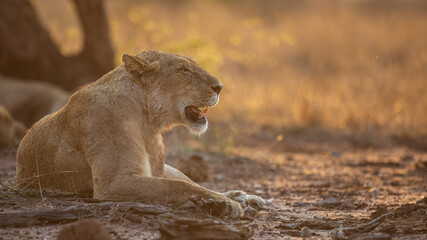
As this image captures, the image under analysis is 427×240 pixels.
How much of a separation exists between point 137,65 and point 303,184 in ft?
9.12

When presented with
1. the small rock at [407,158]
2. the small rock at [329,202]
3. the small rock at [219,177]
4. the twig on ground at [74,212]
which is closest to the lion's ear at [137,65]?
the twig on ground at [74,212]

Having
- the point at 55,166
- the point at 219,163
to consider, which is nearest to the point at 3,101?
the point at 219,163

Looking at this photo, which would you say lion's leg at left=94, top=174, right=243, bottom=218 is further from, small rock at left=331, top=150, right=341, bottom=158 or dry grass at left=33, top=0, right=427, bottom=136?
small rock at left=331, top=150, right=341, bottom=158

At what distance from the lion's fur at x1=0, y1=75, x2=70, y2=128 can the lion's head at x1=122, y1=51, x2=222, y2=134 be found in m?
5.43

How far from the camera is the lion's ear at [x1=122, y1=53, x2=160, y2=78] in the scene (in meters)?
4.04

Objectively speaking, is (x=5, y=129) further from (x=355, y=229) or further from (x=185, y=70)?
(x=355, y=229)

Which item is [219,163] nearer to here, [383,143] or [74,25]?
[383,143]

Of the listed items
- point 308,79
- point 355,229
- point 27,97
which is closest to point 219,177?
point 355,229

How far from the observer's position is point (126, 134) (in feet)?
12.7

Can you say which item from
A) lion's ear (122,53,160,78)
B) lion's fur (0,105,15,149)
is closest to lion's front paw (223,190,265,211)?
lion's ear (122,53,160,78)

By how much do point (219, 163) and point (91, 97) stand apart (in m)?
3.46

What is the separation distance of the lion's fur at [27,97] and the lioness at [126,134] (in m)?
5.09

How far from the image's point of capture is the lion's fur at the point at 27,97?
935 centimetres

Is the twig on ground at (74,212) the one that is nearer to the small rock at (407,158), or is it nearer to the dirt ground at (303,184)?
the dirt ground at (303,184)
